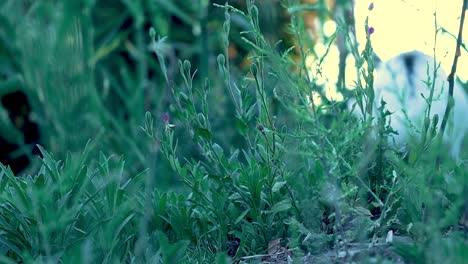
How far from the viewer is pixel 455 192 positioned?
5.82 ft

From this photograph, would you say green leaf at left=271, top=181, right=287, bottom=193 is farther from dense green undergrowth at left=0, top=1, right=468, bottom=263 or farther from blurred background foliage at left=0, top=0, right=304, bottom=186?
blurred background foliage at left=0, top=0, right=304, bottom=186

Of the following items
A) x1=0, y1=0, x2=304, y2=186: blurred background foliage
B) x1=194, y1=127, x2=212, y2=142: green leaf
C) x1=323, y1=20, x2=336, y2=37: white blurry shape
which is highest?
x1=323, y1=20, x2=336, y2=37: white blurry shape

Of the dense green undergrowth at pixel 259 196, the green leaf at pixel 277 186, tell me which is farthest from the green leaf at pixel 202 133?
the green leaf at pixel 277 186

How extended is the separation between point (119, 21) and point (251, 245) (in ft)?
7.14

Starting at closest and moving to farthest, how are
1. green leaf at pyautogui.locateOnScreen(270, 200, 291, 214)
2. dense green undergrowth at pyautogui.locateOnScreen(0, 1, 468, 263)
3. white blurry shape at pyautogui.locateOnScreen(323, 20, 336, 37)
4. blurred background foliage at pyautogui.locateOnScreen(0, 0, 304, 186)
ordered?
dense green undergrowth at pyautogui.locateOnScreen(0, 1, 468, 263)
green leaf at pyautogui.locateOnScreen(270, 200, 291, 214)
white blurry shape at pyautogui.locateOnScreen(323, 20, 336, 37)
blurred background foliage at pyautogui.locateOnScreen(0, 0, 304, 186)

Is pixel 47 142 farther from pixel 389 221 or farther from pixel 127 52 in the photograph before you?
pixel 389 221

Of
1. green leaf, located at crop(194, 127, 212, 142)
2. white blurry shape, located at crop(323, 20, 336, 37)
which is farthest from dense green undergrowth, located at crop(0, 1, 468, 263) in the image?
white blurry shape, located at crop(323, 20, 336, 37)

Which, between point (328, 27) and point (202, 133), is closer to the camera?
point (202, 133)

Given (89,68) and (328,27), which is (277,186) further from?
(89,68)

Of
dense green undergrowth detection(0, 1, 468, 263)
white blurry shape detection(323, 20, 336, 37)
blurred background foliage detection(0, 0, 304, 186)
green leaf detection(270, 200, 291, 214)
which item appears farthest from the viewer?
blurred background foliage detection(0, 0, 304, 186)

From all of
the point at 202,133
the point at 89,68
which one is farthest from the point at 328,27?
the point at 202,133

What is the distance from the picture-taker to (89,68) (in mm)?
3373

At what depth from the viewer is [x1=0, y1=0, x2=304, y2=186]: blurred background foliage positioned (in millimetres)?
3160

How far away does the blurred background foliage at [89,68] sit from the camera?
316cm
